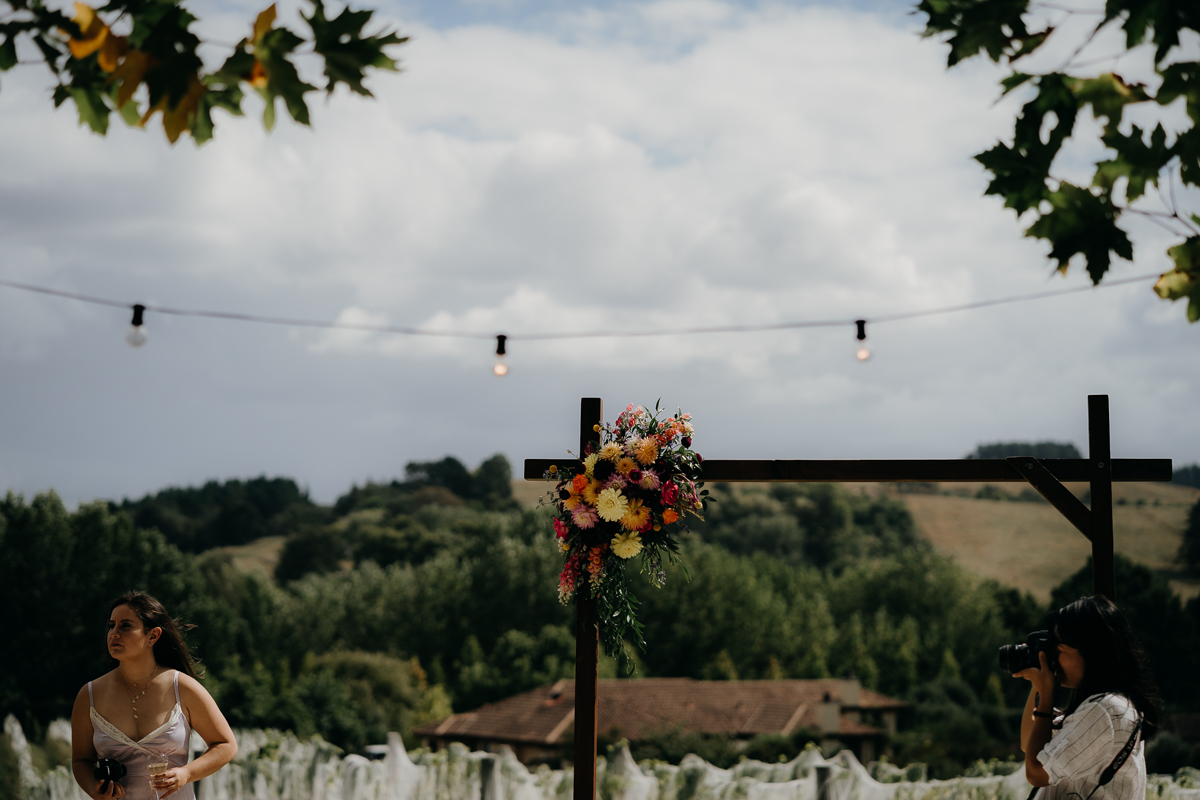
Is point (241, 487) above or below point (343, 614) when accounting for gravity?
above

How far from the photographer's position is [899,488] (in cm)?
5781

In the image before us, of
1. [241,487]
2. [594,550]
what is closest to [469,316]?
[241,487]

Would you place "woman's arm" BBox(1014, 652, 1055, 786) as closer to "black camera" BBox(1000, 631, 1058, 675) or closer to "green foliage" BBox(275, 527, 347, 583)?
"black camera" BBox(1000, 631, 1058, 675)

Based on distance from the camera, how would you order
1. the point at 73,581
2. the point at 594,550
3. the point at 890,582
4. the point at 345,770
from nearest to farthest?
the point at 594,550 < the point at 345,770 < the point at 73,581 < the point at 890,582

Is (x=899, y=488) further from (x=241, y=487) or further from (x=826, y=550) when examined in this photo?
(x=241, y=487)

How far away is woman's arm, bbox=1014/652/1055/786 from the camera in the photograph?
2.66 m

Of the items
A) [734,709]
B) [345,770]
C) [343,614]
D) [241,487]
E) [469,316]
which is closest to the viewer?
[345,770]

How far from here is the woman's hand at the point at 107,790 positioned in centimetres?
286

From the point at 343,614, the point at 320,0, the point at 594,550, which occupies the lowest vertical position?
the point at 343,614

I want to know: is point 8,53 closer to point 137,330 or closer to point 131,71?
point 131,71

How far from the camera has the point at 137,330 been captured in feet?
19.2

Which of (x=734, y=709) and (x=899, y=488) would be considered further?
(x=899, y=488)

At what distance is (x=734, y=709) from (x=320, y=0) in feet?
129

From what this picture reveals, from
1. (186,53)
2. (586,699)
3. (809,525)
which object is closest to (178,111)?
(186,53)
